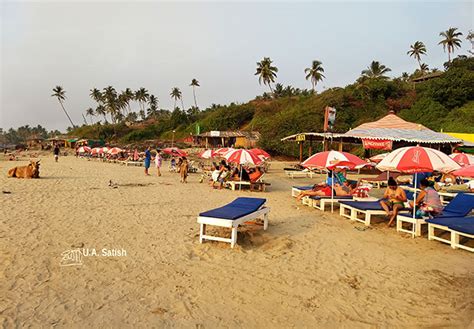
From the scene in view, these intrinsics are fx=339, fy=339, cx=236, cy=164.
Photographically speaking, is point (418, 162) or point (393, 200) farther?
Result: point (393, 200)

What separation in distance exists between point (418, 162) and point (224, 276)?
460 cm

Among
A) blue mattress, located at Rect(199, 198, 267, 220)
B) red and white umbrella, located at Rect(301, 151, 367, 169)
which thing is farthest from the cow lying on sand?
red and white umbrella, located at Rect(301, 151, 367, 169)

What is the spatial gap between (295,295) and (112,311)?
2.20 metres

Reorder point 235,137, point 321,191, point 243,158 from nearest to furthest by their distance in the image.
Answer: point 321,191
point 243,158
point 235,137

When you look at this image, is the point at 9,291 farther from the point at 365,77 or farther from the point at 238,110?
the point at 238,110

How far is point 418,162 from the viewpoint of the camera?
22.3 feet

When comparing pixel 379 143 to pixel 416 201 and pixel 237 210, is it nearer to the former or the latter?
pixel 416 201

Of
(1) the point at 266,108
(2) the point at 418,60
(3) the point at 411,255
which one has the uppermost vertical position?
(2) the point at 418,60

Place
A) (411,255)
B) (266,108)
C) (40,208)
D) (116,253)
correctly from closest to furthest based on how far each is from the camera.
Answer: (116,253)
(411,255)
(40,208)
(266,108)

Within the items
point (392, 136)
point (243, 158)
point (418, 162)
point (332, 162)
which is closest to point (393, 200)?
point (418, 162)

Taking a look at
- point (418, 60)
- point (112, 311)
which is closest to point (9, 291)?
point (112, 311)

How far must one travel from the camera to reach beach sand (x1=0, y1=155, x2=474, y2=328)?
12.3 feet

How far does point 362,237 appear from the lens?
7.08 meters

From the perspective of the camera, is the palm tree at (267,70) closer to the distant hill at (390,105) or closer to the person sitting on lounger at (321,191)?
the distant hill at (390,105)
